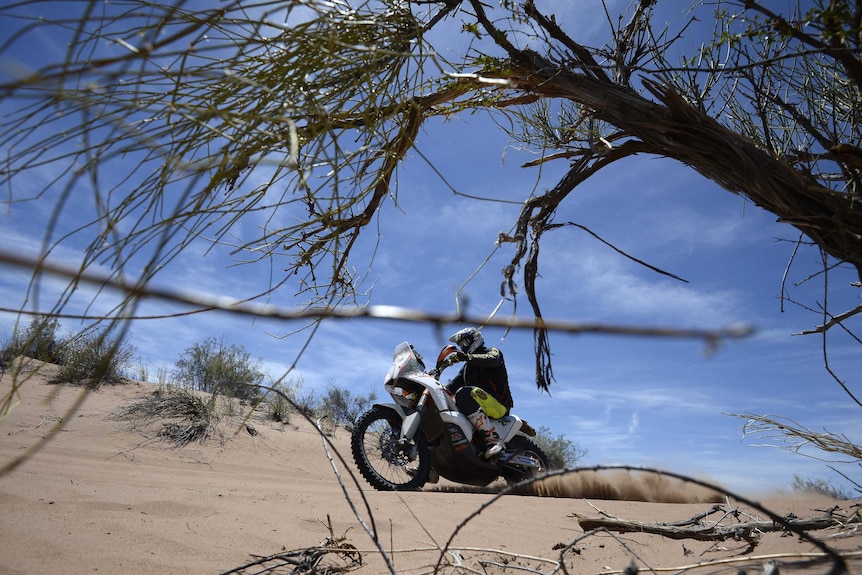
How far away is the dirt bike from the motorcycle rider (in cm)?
13

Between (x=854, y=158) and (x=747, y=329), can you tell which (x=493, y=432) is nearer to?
(x=854, y=158)

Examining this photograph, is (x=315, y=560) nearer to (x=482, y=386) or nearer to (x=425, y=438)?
(x=425, y=438)

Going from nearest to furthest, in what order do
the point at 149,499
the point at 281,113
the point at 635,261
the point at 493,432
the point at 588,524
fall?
the point at 281,113
the point at 635,261
the point at 588,524
the point at 149,499
the point at 493,432

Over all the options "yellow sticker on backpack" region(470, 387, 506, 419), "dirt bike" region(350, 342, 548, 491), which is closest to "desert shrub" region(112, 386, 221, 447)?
"dirt bike" region(350, 342, 548, 491)

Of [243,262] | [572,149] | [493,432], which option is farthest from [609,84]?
[493,432]

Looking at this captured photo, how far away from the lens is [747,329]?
605mm

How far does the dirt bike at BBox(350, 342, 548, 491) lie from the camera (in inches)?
236

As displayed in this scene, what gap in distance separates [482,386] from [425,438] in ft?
3.60

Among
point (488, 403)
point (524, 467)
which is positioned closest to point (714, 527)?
point (488, 403)

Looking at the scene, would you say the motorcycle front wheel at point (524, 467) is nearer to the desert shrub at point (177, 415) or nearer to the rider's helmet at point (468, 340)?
the rider's helmet at point (468, 340)

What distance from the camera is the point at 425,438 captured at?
6.12m

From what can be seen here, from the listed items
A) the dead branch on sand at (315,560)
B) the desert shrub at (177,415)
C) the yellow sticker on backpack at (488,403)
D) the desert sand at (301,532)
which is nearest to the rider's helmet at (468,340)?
the yellow sticker on backpack at (488,403)

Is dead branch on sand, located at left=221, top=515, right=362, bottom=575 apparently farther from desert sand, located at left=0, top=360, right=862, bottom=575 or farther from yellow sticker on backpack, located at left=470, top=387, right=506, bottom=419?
yellow sticker on backpack, located at left=470, top=387, right=506, bottom=419

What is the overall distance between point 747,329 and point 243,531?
2627mm
